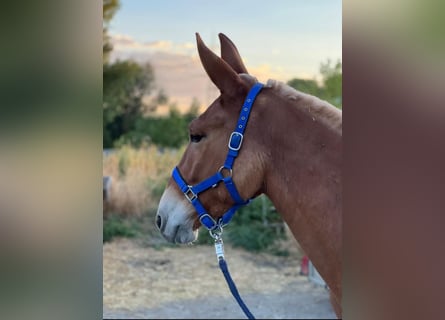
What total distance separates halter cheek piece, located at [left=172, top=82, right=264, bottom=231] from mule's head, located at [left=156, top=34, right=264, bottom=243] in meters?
0.02

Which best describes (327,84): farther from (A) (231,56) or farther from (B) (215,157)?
(B) (215,157)

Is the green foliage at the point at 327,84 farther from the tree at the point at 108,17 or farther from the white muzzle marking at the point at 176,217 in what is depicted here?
the white muzzle marking at the point at 176,217

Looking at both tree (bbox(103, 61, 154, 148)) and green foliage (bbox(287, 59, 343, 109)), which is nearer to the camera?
green foliage (bbox(287, 59, 343, 109))

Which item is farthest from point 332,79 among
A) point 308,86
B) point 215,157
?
point 215,157

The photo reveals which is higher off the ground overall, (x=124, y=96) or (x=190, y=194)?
(x=190, y=194)

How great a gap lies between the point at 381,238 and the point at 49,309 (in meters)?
0.68

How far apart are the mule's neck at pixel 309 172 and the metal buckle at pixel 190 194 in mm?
290

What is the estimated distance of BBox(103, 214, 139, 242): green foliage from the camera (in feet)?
23.8

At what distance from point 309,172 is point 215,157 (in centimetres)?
37

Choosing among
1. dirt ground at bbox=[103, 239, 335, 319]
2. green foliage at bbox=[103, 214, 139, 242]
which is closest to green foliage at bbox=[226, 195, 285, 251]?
dirt ground at bbox=[103, 239, 335, 319]

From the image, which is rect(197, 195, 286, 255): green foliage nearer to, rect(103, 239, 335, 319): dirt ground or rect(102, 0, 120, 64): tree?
rect(103, 239, 335, 319): dirt ground

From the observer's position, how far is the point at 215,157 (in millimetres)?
1845

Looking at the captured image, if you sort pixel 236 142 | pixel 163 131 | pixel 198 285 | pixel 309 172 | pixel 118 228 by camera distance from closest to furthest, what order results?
pixel 309 172
pixel 236 142
pixel 198 285
pixel 118 228
pixel 163 131

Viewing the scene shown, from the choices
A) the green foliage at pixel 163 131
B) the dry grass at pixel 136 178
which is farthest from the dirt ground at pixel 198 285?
the green foliage at pixel 163 131
